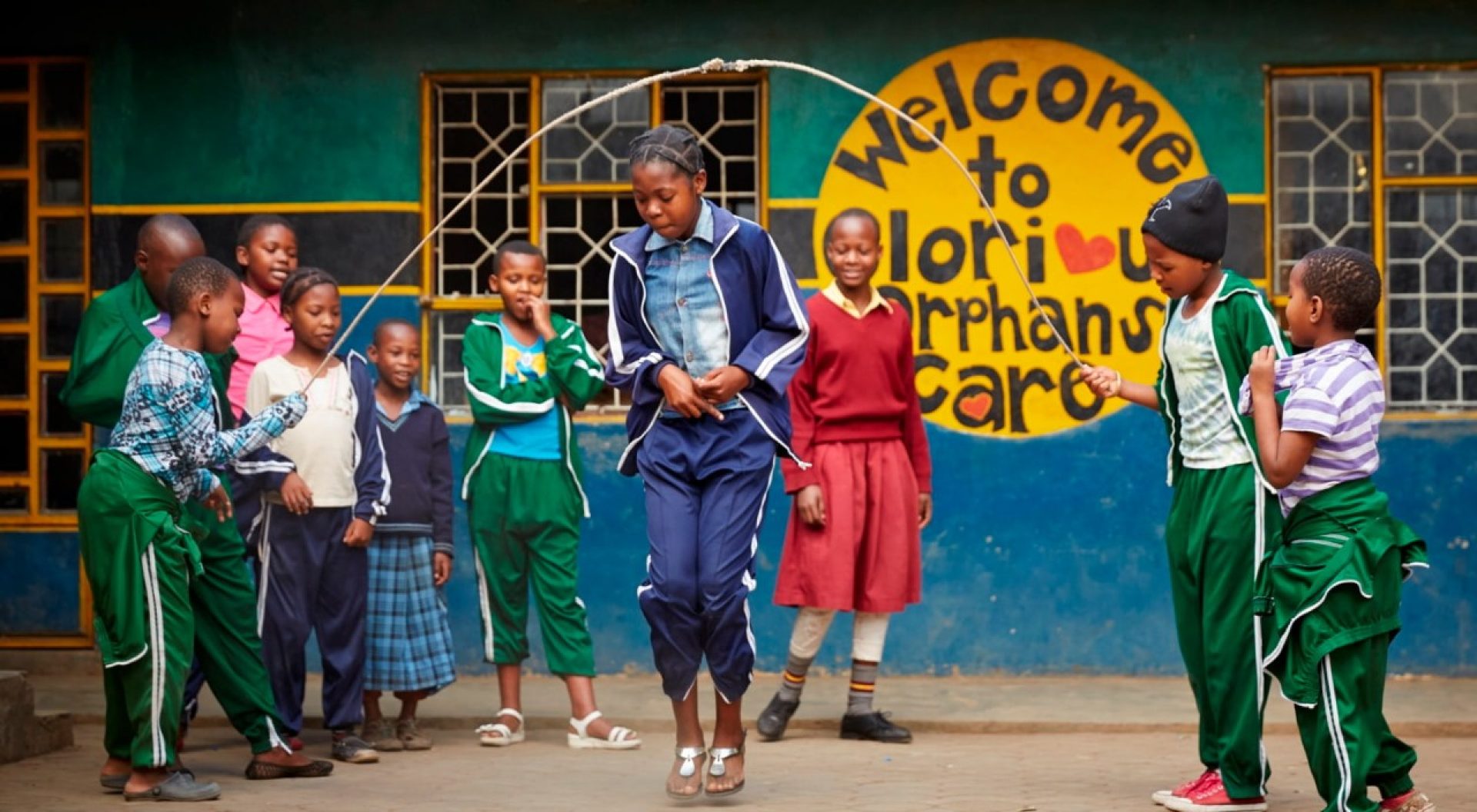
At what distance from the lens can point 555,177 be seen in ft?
30.3

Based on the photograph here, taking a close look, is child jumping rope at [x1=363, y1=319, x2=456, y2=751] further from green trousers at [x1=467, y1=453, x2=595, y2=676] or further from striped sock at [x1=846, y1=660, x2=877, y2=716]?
striped sock at [x1=846, y1=660, x2=877, y2=716]

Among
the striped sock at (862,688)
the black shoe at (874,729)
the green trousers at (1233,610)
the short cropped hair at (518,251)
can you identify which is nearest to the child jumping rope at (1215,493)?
the green trousers at (1233,610)

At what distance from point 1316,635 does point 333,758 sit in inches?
139

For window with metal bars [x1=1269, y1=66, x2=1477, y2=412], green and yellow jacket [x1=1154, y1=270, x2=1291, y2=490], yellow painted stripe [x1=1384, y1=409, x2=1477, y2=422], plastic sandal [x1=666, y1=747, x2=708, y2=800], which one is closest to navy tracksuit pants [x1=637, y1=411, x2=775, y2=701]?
plastic sandal [x1=666, y1=747, x2=708, y2=800]

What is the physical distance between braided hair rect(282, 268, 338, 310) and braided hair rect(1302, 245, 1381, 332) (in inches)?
133

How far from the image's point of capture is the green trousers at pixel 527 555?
7449 mm

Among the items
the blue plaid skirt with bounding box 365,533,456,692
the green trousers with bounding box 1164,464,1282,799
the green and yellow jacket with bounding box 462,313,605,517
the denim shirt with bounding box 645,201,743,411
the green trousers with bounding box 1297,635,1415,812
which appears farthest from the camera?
the green and yellow jacket with bounding box 462,313,605,517

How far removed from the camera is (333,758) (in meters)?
7.11

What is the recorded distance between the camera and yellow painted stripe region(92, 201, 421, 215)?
9102 millimetres

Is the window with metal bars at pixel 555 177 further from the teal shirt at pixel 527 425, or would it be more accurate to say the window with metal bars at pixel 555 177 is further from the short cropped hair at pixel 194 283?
the short cropped hair at pixel 194 283

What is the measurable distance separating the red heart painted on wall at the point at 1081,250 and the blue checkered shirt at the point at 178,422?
401 centimetres

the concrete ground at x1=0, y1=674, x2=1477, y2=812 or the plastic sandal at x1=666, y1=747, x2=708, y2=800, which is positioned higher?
the plastic sandal at x1=666, y1=747, x2=708, y2=800

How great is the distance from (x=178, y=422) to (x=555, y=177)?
11.2ft

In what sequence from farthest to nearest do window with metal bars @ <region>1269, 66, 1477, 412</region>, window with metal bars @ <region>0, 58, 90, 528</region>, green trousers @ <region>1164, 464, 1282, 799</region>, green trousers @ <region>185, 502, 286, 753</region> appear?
window with metal bars @ <region>0, 58, 90, 528</region>, window with metal bars @ <region>1269, 66, 1477, 412</region>, green trousers @ <region>185, 502, 286, 753</region>, green trousers @ <region>1164, 464, 1282, 799</region>
